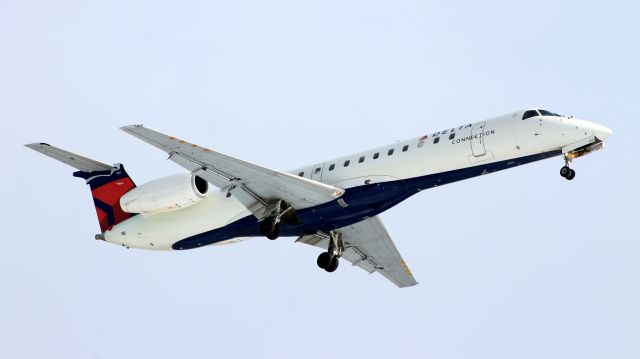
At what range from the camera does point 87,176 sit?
30984 millimetres

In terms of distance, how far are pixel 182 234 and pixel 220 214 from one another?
1327mm

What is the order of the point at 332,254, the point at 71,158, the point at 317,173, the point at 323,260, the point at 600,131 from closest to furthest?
the point at 600,131
the point at 317,173
the point at 71,158
the point at 332,254
the point at 323,260

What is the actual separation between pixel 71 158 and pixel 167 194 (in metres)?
2.86

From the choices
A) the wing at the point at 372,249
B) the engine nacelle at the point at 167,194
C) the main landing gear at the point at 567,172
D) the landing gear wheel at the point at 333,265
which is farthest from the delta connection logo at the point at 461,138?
the engine nacelle at the point at 167,194

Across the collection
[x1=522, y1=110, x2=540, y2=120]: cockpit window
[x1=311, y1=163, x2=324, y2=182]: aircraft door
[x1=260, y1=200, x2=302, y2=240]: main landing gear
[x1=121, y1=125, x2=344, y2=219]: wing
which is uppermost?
[x1=522, y1=110, x2=540, y2=120]: cockpit window

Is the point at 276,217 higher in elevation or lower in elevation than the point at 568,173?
lower

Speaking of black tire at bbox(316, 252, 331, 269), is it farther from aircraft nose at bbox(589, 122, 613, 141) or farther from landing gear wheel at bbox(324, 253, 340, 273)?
aircraft nose at bbox(589, 122, 613, 141)

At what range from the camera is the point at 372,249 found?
101ft

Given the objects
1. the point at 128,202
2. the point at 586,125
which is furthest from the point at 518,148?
the point at 128,202

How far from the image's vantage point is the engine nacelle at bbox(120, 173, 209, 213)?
28.6 m

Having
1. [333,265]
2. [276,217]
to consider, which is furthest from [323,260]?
[276,217]

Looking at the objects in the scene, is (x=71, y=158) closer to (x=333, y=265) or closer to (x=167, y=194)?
(x=167, y=194)

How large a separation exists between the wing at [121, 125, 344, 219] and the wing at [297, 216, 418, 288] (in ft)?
8.89

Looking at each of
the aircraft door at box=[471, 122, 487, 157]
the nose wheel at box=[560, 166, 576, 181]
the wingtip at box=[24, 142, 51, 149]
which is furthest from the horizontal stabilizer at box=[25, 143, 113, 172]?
the nose wheel at box=[560, 166, 576, 181]
